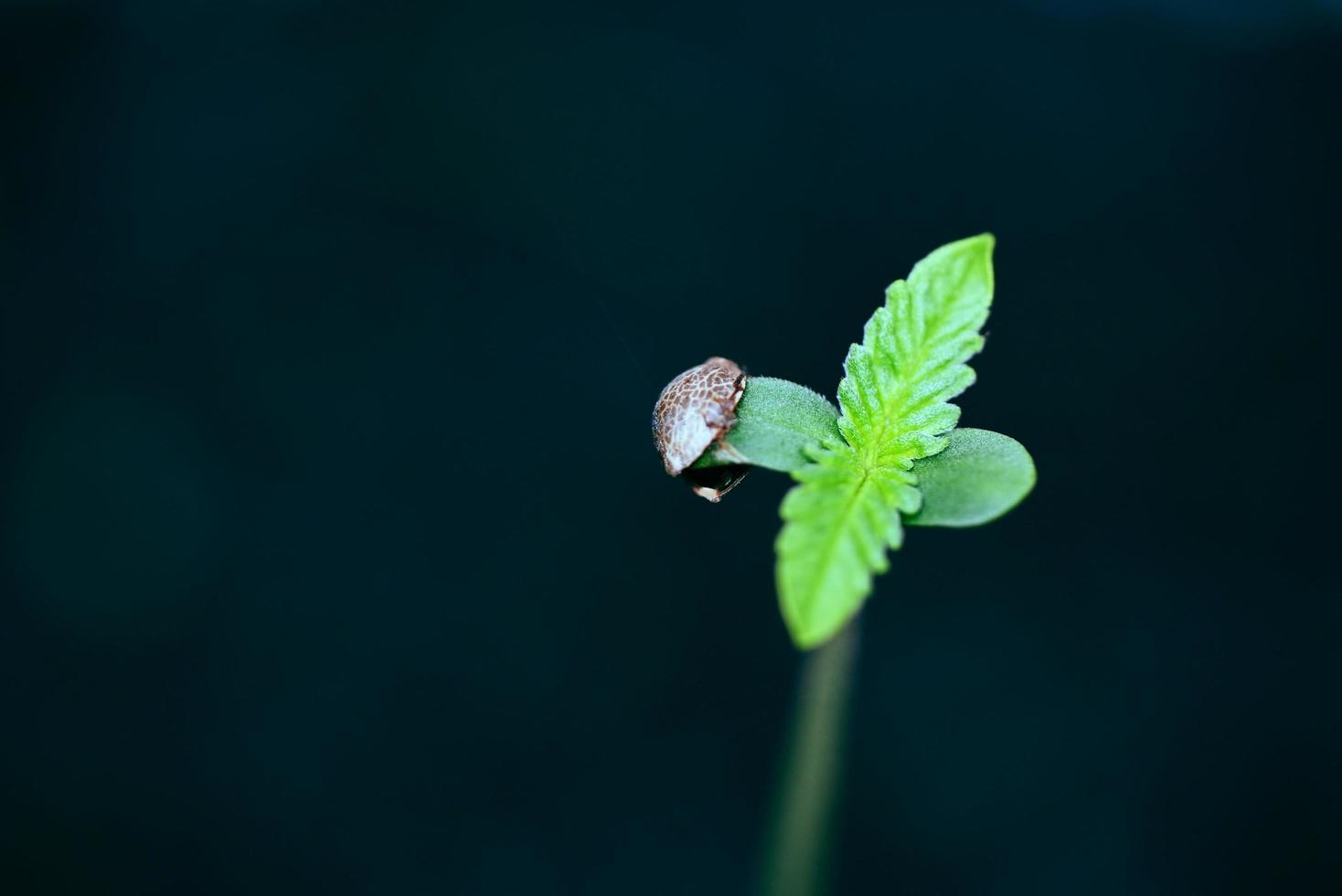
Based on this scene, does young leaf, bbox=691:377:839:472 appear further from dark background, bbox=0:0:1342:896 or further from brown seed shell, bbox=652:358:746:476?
dark background, bbox=0:0:1342:896

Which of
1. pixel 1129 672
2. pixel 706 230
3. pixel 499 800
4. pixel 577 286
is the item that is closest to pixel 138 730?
pixel 499 800

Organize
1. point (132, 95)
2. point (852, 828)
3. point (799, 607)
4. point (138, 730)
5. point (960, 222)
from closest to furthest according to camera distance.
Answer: point (799, 607) → point (852, 828) → point (138, 730) → point (960, 222) → point (132, 95)

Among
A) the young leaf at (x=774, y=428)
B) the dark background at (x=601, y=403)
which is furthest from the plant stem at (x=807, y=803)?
the young leaf at (x=774, y=428)

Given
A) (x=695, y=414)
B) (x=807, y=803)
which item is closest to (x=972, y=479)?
(x=695, y=414)

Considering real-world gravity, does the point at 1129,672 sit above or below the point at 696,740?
above

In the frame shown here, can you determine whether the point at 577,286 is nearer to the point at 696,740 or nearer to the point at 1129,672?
the point at 696,740
